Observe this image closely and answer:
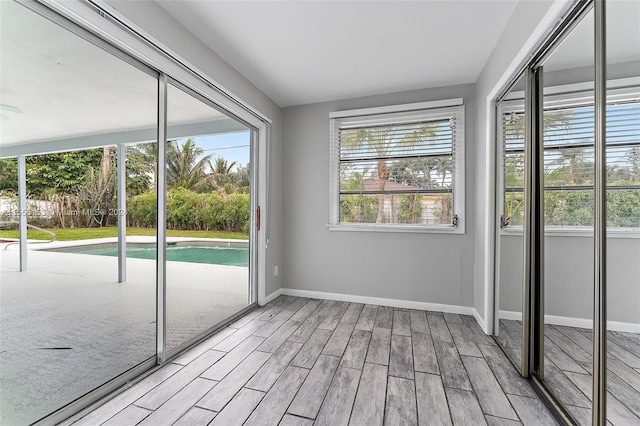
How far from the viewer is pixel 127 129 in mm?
1840

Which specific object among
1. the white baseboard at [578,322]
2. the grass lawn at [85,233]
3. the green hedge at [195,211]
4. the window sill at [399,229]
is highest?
the green hedge at [195,211]

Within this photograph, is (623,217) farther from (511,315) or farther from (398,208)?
(398,208)

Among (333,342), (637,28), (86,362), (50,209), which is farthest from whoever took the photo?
(333,342)

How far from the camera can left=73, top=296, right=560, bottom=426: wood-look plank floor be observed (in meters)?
1.47

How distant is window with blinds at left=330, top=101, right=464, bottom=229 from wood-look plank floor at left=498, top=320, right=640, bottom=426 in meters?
1.49

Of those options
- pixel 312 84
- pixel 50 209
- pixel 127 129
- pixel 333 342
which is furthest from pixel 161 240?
pixel 312 84

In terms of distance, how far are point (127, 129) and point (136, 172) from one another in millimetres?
297

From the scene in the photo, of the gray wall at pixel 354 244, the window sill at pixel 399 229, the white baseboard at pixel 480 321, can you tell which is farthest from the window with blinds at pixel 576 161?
the white baseboard at pixel 480 321

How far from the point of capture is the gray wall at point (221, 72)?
1.73 m

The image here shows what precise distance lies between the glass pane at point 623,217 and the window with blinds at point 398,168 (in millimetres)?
1945

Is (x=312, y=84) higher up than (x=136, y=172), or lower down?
higher up

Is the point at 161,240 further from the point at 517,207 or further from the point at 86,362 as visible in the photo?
the point at 517,207

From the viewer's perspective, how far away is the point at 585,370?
132 cm

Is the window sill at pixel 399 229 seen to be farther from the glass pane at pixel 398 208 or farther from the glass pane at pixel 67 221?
the glass pane at pixel 67 221
